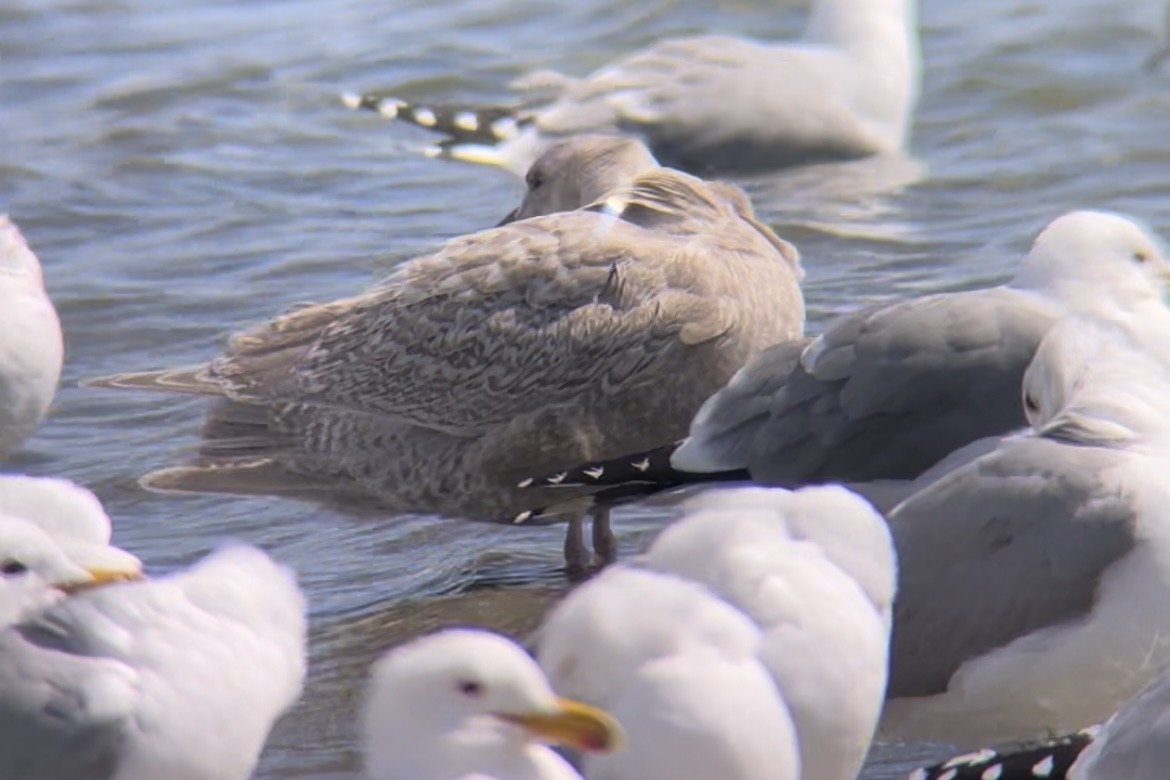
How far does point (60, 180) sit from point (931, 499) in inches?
265

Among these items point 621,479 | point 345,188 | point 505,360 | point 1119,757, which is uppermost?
point 1119,757

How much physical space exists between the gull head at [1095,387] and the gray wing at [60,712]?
2.06 m

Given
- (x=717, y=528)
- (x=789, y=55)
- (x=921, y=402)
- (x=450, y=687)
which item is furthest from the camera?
(x=789, y=55)

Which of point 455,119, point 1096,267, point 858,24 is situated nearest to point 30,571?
point 1096,267

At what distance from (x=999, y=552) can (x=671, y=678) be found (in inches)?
44.4

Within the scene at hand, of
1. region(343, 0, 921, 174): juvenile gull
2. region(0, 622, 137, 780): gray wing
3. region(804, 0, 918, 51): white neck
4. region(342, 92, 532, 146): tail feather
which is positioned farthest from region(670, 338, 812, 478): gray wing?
region(804, 0, 918, 51): white neck

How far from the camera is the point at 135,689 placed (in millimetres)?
4020

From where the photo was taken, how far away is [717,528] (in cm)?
432

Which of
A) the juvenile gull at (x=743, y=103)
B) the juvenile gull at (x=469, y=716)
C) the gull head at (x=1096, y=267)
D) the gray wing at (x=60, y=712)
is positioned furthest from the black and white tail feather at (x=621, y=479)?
the juvenile gull at (x=743, y=103)

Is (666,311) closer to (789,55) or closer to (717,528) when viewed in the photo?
(717,528)

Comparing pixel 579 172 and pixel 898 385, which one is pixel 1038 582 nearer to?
pixel 898 385

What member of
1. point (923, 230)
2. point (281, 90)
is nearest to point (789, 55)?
point (923, 230)

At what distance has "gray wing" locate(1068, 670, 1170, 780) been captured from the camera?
3789 mm

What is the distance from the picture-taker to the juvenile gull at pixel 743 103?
390 inches
